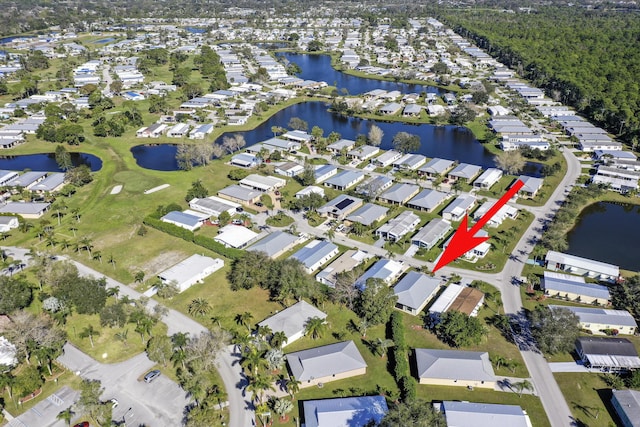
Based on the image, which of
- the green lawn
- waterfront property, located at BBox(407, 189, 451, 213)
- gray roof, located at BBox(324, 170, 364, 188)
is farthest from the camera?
gray roof, located at BBox(324, 170, 364, 188)

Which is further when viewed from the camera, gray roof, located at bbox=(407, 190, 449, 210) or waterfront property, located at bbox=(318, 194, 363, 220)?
gray roof, located at bbox=(407, 190, 449, 210)

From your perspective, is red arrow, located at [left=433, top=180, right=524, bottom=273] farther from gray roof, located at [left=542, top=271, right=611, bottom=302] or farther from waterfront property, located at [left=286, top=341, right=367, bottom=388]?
waterfront property, located at [left=286, top=341, right=367, bottom=388]

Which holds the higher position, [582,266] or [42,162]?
[582,266]

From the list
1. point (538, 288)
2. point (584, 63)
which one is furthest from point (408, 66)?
point (538, 288)

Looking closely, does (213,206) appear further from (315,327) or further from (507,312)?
(507,312)

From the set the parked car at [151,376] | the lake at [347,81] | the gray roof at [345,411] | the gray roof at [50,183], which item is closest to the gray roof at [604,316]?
the gray roof at [345,411]

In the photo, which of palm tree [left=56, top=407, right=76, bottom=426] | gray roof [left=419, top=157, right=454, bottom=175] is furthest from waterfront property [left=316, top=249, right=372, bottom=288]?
gray roof [left=419, top=157, right=454, bottom=175]

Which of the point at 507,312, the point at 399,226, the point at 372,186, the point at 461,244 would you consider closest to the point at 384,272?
the point at 399,226

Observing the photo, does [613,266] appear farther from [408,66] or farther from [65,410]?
[408,66]
